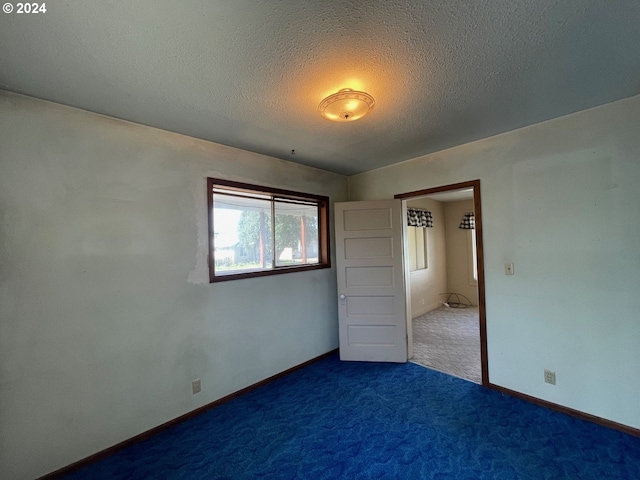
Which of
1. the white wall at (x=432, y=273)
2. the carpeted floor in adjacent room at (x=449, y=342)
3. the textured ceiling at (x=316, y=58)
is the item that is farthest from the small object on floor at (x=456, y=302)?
the textured ceiling at (x=316, y=58)

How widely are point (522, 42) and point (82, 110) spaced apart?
9.20ft

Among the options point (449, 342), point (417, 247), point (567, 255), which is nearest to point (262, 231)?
point (567, 255)

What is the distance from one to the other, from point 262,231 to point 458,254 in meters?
5.21

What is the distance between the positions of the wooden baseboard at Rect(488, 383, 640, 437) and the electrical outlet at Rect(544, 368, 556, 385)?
0.18 meters

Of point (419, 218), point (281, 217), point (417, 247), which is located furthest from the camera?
point (417, 247)

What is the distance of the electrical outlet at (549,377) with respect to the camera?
2.31m

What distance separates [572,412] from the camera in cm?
221

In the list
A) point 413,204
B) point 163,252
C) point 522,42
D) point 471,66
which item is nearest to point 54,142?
point 163,252

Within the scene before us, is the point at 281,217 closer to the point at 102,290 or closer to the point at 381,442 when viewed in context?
the point at 102,290

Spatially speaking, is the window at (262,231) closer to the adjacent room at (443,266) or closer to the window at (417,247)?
the adjacent room at (443,266)

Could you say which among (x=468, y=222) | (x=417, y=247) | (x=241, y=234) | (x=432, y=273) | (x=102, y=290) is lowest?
(x=432, y=273)

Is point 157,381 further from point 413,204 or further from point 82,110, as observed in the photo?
point 413,204

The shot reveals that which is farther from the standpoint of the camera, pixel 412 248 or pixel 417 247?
pixel 417 247

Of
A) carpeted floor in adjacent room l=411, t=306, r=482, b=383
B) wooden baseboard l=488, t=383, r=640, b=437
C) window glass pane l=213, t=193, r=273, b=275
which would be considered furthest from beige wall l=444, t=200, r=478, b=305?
window glass pane l=213, t=193, r=273, b=275
